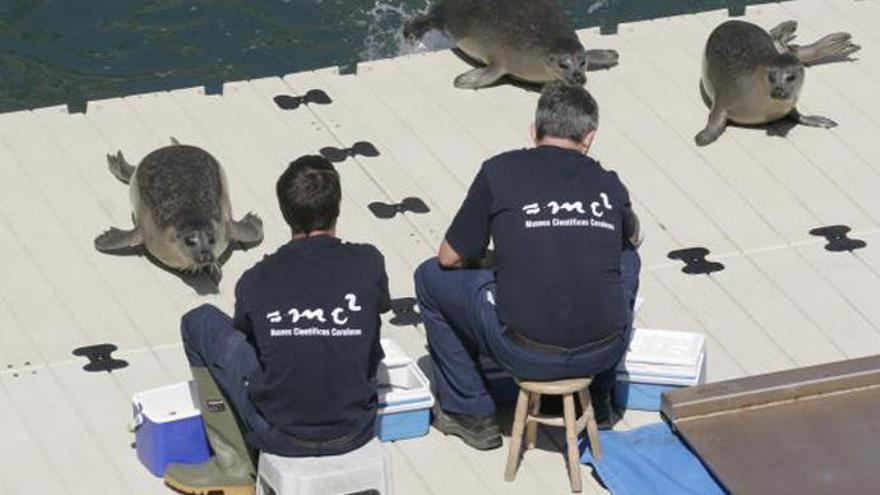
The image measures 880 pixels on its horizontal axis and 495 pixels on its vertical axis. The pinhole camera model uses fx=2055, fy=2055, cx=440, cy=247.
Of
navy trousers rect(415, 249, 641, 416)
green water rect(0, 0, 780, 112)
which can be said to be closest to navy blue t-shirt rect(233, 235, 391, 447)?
navy trousers rect(415, 249, 641, 416)

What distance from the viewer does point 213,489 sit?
24.6 ft

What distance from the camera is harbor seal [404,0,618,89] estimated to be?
11.1 m

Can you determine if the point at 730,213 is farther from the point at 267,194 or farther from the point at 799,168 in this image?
the point at 267,194

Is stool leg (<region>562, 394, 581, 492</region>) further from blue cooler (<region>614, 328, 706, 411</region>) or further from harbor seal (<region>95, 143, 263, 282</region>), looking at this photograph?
harbor seal (<region>95, 143, 263, 282</region>)

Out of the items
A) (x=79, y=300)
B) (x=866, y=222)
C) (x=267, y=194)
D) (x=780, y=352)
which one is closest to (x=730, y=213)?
(x=866, y=222)

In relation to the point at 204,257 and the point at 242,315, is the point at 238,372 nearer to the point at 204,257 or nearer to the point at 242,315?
the point at 242,315

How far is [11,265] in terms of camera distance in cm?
920

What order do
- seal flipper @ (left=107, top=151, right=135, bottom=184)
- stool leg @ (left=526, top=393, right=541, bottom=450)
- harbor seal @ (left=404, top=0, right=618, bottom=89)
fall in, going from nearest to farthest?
stool leg @ (left=526, top=393, right=541, bottom=450)
seal flipper @ (left=107, top=151, right=135, bottom=184)
harbor seal @ (left=404, top=0, right=618, bottom=89)

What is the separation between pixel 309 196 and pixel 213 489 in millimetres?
1224

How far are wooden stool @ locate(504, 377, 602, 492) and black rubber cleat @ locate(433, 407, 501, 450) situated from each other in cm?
12

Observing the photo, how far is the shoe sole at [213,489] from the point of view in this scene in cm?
748

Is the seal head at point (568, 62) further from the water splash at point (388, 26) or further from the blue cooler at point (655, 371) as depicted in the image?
the blue cooler at point (655, 371)

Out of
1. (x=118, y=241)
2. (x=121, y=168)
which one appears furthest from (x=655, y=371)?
(x=121, y=168)

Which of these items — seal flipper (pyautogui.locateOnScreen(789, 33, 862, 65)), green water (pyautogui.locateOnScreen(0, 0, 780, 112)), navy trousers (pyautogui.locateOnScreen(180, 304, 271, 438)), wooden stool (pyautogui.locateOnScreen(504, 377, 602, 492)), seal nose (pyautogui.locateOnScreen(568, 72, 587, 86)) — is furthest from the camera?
green water (pyautogui.locateOnScreen(0, 0, 780, 112))
